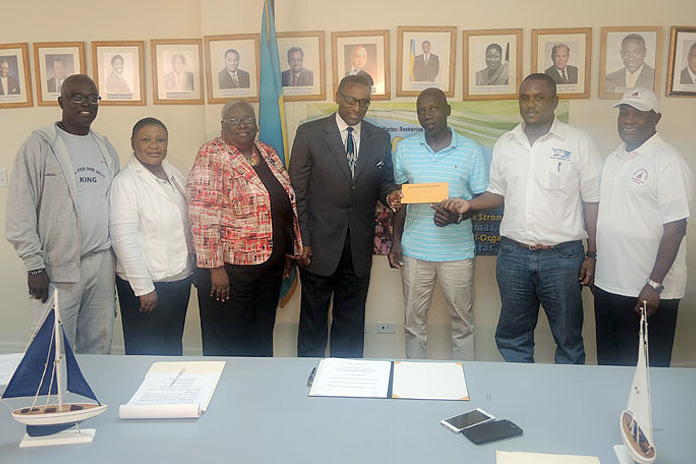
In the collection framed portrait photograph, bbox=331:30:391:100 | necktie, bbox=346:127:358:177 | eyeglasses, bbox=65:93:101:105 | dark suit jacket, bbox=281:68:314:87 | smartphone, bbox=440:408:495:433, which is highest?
framed portrait photograph, bbox=331:30:391:100

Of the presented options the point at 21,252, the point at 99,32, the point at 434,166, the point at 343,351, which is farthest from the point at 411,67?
the point at 21,252

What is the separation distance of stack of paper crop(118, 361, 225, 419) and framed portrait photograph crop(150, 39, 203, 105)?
2165mm

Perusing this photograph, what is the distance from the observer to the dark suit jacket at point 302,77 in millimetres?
3455

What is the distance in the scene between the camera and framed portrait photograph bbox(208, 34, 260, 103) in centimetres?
345

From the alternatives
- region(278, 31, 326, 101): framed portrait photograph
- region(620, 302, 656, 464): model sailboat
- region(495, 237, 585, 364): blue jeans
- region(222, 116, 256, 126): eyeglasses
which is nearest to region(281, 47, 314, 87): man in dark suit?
region(278, 31, 326, 101): framed portrait photograph

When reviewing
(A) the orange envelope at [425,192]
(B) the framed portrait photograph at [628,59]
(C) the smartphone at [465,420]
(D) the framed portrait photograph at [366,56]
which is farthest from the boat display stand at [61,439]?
(B) the framed portrait photograph at [628,59]

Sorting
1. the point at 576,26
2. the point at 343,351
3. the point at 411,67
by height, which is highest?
the point at 576,26

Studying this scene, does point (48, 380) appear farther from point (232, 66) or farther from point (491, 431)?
point (232, 66)

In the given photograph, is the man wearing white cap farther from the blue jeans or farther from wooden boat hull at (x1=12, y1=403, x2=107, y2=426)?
wooden boat hull at (x1=12, y1=403, x2=107, y2=426)

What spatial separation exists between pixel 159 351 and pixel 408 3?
2.43m

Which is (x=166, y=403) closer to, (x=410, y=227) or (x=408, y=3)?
(x=410, y=227)

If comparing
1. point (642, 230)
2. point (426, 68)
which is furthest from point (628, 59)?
point (642, 230)

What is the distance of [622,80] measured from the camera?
3289 mm

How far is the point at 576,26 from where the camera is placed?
328cm
